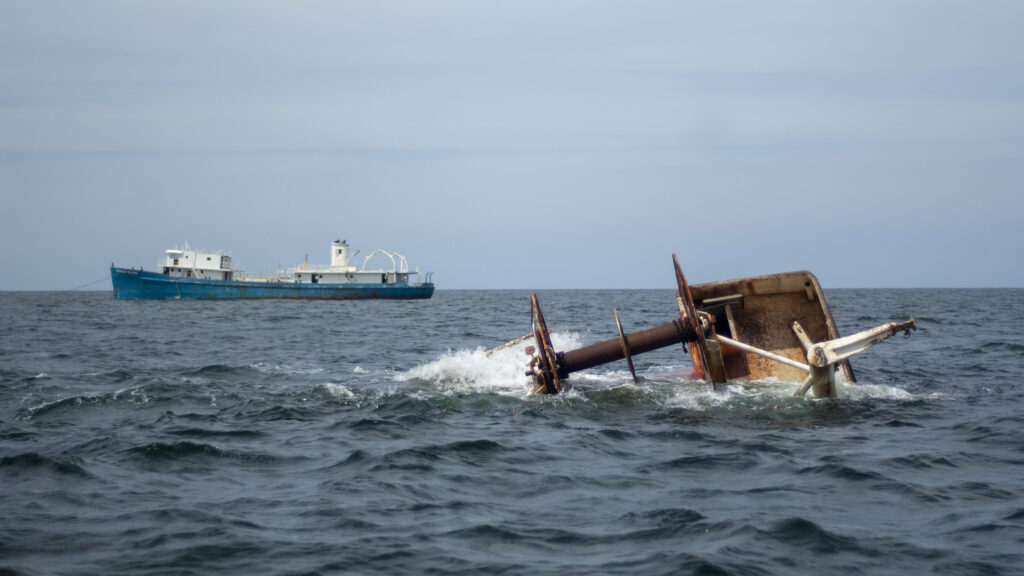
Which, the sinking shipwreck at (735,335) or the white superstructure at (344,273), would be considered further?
the white superstructure at (344,273)

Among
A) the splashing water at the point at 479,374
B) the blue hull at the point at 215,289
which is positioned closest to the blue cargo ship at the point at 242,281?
the blue hull at the point at 215,289

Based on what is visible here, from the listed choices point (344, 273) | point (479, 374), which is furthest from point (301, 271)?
point (479, 374)

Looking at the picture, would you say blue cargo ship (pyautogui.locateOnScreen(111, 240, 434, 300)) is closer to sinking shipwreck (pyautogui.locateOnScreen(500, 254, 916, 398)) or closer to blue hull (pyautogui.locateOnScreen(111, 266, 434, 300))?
blue hull (pyautogui.locateOnScreen(111, 266, 434, 300))

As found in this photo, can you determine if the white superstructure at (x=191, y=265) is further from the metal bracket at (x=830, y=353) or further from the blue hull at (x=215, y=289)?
the metal bracket at (x=830, y=353)

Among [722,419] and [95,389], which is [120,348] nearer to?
[95,389]

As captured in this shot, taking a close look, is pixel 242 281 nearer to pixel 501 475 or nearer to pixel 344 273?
pixel 344 273

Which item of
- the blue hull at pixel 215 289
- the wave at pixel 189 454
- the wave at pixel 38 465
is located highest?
the blue hull at pixel 215 289

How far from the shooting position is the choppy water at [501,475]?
6754 millimetres

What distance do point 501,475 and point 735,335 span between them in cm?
908

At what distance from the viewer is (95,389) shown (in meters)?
15.9

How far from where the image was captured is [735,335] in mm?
16906

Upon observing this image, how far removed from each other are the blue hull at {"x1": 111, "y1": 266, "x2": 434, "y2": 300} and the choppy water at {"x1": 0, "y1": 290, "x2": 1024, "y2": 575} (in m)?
60.7

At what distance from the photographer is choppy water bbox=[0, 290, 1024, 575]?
6.75 m

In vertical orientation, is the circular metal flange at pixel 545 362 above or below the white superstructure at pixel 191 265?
below
